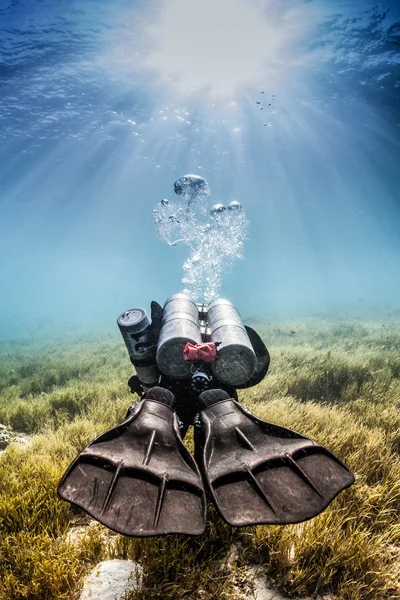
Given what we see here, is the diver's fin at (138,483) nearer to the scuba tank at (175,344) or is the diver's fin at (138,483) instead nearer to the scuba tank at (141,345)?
→ the scuba tank at (175,344)

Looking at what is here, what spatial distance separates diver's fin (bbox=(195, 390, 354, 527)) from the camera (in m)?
1.67

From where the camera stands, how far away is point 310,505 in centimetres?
169

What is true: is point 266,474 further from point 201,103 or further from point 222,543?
point 201,103

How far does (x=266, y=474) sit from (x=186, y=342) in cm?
167

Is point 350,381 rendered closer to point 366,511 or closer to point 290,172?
point 366,511

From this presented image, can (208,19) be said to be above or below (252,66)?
above

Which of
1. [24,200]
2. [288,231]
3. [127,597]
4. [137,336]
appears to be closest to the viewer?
[127,597]

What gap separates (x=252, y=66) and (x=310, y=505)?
20519 mm

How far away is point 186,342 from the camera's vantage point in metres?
3.27

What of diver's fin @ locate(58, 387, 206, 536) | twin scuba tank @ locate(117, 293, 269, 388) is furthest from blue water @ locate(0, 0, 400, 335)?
diver's fin @ locate(58, 387, 206, 536)

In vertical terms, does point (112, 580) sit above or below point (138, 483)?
below

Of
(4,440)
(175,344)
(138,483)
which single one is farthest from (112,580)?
(4,440)

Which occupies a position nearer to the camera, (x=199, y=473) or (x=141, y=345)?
(x=199, y=473)

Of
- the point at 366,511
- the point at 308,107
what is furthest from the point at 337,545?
the point at 308,107
